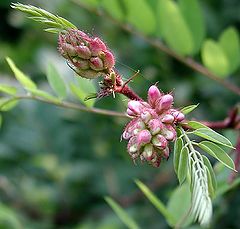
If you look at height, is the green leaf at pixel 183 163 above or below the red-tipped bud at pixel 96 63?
below

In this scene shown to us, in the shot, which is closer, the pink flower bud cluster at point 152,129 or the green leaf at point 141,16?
the pink flower bud cluster at point 152,129

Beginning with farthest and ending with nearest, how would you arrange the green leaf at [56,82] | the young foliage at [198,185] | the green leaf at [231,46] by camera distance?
1. the green leaf at [231,46]
2. the green leaf at [56,82]
3. the young foliage at [198,185]

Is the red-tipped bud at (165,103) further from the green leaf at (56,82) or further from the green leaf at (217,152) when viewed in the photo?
the green leaf at (56,82)

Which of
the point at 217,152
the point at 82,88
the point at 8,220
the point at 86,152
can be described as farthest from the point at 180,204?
the point at 86,152

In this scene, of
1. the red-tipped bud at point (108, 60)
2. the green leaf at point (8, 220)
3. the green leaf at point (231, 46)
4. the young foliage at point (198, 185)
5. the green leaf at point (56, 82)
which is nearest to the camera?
the young foliage at point (198, 185)

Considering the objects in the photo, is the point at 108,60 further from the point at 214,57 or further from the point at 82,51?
the point at 214,57

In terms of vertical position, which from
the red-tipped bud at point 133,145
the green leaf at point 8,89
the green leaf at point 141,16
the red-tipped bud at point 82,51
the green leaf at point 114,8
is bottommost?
the green leaf at point 8,89

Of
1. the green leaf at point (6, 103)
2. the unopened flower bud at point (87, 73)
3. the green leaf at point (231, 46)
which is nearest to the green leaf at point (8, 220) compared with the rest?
the green leaf at point (6, 103)

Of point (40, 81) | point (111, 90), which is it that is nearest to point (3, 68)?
point (40, 81)
